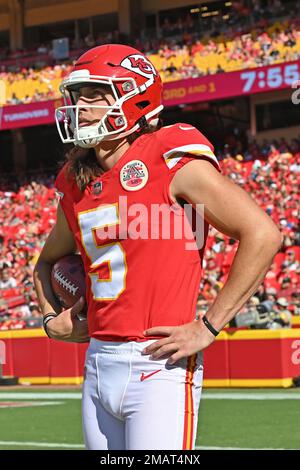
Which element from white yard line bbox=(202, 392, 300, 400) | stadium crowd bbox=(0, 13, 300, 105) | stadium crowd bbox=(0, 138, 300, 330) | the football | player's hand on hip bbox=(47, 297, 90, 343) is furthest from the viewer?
stadium crowd bbox=(0, 13, 300, 105)

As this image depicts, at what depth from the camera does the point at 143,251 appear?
294cm

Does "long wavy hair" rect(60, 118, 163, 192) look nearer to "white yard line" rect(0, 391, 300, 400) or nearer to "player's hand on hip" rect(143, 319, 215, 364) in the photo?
"player's hand on hip" rect(143, 319, 215, 364)

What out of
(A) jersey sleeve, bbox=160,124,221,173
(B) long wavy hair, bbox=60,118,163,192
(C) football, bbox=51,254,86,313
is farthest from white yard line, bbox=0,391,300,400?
(A) jersey sleeve, bbox=160,124,221,173

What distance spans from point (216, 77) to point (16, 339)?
38.3 feet

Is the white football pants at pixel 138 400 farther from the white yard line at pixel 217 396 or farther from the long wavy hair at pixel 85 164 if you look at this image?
the white yard line at pixel 217 396

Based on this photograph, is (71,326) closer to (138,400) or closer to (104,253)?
(104,253)

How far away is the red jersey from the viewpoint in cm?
292

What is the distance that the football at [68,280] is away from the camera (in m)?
3.38

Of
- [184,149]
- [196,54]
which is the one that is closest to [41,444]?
[184,149]

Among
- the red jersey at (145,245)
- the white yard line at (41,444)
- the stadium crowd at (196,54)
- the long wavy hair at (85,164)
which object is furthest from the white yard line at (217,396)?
the stadium crowd at (196,54)

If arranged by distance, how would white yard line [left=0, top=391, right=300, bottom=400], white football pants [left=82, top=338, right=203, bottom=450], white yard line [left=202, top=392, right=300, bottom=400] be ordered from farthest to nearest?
white yard line [left=0, top=391, right=300, bottom=400]
white yard line [left=202, top=392, right=300, bottom=400]
white football pants [left=82, top=338, right=203, bottom=450]

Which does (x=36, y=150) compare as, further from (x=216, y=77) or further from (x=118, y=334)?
(x=118, y=334)

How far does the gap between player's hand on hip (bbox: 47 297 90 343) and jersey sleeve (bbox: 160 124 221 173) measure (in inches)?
25.8
